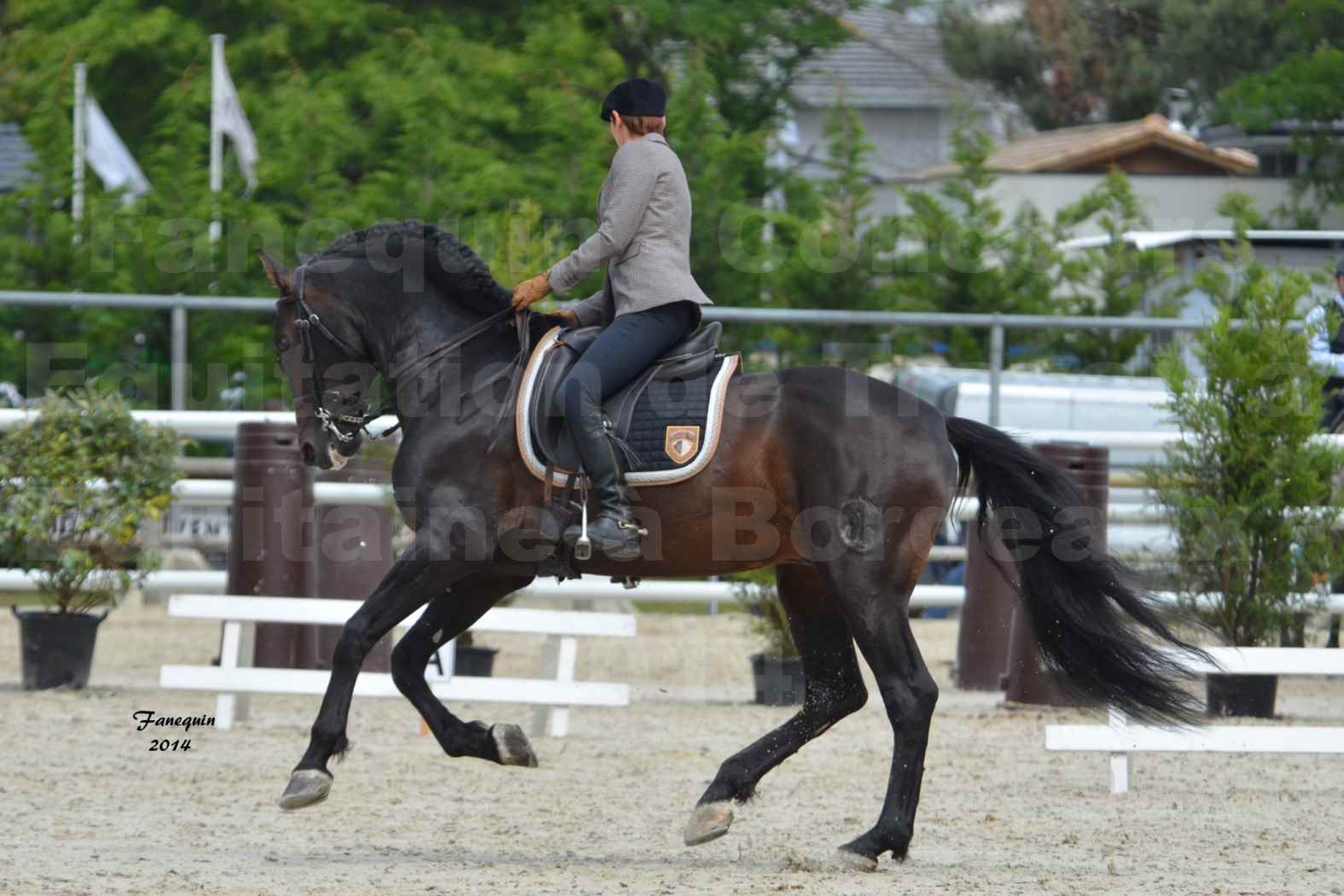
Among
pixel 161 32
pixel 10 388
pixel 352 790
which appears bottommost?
pixel 352 790

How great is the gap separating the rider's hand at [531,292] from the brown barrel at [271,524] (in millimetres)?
3645

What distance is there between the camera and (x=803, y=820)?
7.02 m

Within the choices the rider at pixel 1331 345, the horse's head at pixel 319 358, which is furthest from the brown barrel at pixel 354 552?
the rider at pixel 1331 345

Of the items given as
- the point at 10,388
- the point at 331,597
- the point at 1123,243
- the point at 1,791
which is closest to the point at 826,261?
the point at 1123,243

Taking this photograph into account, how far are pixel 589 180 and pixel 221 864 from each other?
469 inches

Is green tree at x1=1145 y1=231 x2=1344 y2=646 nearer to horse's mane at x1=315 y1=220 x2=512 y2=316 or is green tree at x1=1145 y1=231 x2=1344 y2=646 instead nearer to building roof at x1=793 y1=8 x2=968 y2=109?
horse's mane at x1=315 y1=220 x2=512 y2=316

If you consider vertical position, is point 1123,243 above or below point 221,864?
above

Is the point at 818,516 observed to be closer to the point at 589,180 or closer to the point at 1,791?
the point at 1,791

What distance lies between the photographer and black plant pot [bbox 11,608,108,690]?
397 inches

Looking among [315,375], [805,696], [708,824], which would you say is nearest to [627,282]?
[315,375]

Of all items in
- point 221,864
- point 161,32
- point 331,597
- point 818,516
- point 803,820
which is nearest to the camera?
point 221,864

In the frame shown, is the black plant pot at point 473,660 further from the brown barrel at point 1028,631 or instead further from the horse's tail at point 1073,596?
the horse's tail at point 1073,596

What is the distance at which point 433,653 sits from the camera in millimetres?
6566

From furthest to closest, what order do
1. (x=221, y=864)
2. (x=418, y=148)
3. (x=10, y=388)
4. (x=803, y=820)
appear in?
(x=418, y=148) → (x=10, y=388) → (x=803, y=820) → (x=221, y=864)
